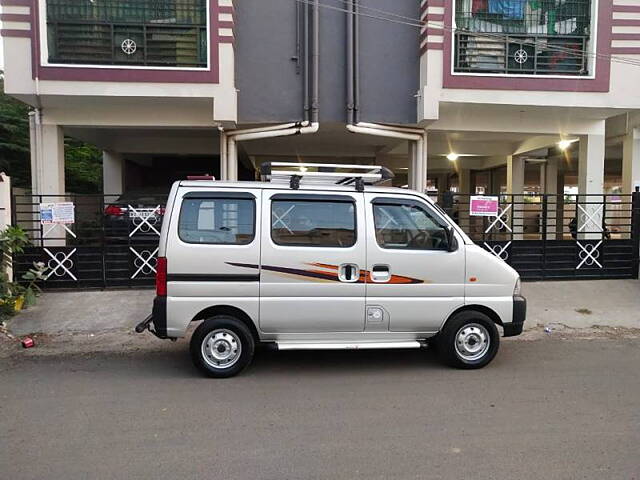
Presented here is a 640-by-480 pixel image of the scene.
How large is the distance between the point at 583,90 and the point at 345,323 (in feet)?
27.7

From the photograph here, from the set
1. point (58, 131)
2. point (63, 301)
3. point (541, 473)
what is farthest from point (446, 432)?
point (58, 131)

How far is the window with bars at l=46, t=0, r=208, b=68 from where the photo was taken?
9945 millimetres

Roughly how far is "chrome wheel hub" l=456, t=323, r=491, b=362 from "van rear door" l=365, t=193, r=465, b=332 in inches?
11.1

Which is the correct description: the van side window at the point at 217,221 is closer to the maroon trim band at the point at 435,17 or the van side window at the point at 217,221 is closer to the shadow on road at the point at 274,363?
the shadow on road at the point at 274,363

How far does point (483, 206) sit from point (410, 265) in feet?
17.7

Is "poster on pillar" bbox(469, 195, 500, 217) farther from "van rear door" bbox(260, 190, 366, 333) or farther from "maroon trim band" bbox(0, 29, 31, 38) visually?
"maroon trim band" bbox(0, 29, 31, 38)

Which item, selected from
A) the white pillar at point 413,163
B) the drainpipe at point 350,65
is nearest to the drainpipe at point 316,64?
the drainpipe at point 350,65

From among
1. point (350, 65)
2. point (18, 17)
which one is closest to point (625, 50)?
point (350, 65)

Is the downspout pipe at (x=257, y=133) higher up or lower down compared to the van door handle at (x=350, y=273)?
higher up

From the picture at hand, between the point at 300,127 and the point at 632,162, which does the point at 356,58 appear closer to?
the point at 300,127

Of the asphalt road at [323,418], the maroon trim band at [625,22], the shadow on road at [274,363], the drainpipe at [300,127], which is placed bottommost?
the shadow on road at [274,363]

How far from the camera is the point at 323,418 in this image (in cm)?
426

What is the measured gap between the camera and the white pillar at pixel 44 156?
1116cm

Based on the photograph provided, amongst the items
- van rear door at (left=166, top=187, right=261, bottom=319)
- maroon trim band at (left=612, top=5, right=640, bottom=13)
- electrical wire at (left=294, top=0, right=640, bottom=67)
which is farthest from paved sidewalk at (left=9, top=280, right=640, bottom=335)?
maroon trim band at (left=612, top=5, right=640, bottom=13)
